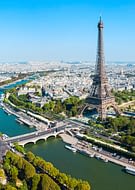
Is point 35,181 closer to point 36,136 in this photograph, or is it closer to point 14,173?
point 14,173

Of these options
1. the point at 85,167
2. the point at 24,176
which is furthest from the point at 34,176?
the point at 85,167

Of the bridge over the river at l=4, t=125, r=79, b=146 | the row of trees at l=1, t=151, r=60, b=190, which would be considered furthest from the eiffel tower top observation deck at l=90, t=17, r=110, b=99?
the row of trees at l=1, t=151, r=60, b=190

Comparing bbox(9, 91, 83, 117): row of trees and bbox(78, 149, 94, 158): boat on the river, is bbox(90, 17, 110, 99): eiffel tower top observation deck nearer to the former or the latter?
bbox(9, 91, 83, 117): row of trees

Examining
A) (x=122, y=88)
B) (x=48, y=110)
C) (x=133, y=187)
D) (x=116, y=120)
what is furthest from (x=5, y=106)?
(x=133, y=187)

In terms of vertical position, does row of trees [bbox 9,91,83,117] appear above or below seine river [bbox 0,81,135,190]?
above

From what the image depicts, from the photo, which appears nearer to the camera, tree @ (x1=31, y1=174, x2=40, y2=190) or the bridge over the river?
tree @ (x1=31, y1=174, x2=40, y2=190)

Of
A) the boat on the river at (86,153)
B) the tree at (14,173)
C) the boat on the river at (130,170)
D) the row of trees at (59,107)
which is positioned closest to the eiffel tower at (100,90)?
the row of trees at (59,107)

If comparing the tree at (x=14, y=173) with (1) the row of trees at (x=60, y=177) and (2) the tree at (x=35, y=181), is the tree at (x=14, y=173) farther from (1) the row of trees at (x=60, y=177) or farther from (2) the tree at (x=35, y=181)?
(1) the row of trees at (x=60, y=177)
